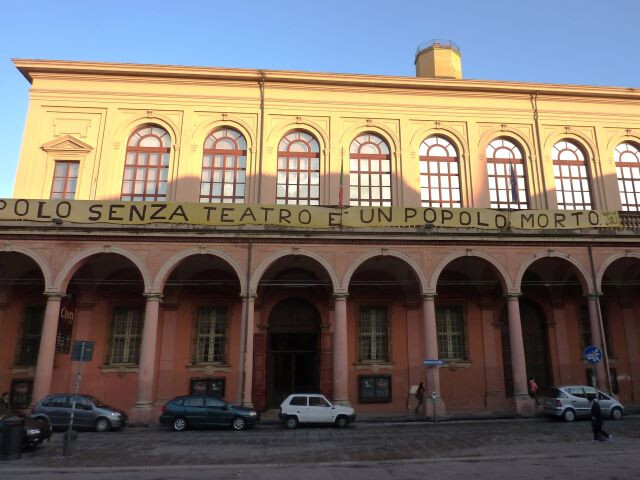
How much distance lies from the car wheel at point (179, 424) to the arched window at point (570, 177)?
19.9m

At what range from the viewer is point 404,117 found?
25.0 m

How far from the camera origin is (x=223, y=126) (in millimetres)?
24328

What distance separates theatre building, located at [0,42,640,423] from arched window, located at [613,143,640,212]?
0.11 meters

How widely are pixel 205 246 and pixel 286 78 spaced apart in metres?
10.3

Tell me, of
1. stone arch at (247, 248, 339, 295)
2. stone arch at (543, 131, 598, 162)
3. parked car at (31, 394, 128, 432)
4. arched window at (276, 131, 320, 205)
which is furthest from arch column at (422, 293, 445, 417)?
stone arch at (543, 131, 598, 162)

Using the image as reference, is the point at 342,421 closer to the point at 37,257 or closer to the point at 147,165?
the point at 37,257

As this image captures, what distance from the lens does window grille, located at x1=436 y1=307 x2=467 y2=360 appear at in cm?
2233

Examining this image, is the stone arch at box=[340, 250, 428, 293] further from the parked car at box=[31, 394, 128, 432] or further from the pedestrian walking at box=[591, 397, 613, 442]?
the parked car at box=[31, 394, 128, 432]

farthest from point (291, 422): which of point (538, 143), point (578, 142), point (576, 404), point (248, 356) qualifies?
point (578, 142)

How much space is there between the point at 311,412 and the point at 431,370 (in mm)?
5105

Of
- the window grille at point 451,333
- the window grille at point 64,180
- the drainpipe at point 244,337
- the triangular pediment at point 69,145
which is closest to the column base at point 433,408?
the window grille at point 451,333

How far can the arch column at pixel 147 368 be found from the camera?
57.8 feet

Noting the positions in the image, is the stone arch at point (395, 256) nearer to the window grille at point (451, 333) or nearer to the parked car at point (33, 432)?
the window grille at point (451, 333)

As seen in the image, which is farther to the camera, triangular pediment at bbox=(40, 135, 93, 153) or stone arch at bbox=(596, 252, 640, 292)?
triangular pediment at bbox=(40, 135, 93, 153)
